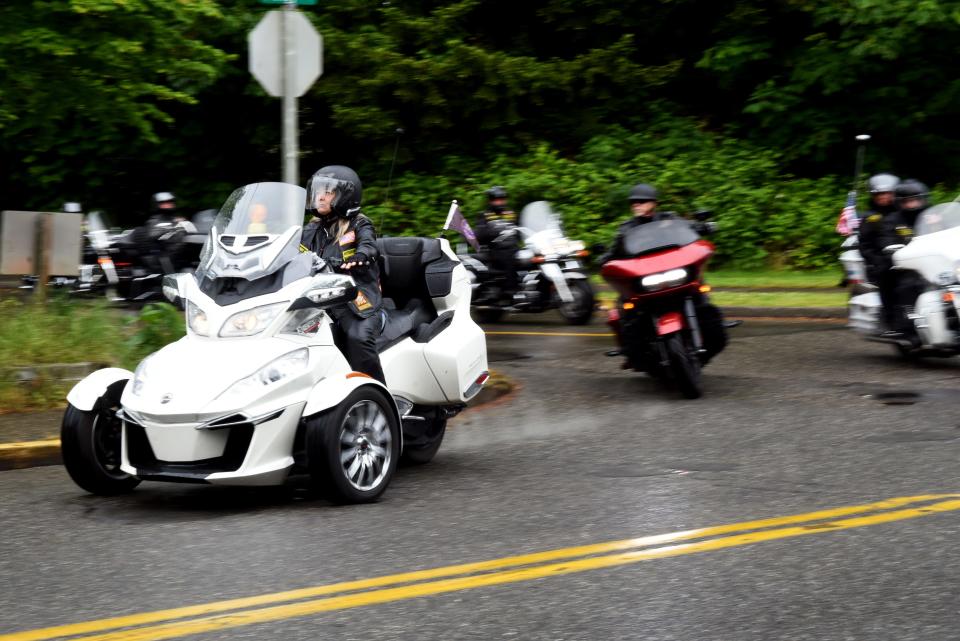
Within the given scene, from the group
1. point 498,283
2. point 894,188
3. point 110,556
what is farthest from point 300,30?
point 498,283

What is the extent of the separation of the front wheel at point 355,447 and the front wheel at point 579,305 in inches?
→ 412

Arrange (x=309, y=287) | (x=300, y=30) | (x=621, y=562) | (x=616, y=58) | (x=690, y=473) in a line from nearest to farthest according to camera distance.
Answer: (x=621, y=562)
(x=309, y=287)
(x=690, y=473)
(x=300, y=30)
(x=616, y=58)

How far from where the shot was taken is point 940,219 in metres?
12.9

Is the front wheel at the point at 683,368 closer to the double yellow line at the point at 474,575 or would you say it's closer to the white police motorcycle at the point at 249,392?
the white police motorcycle at the point at 249,392

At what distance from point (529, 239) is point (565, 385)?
6.27 meters

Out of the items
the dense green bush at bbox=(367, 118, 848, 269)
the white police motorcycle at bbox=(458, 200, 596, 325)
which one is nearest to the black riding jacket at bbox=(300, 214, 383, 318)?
the white police motorcycle at bbox=(458, 200, 596, 325)

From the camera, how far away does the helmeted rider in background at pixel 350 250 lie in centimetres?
822

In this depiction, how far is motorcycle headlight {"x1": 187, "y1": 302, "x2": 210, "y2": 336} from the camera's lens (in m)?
7.64

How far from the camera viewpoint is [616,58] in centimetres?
2794

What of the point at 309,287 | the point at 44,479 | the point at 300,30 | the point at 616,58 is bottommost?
the point at 44,479

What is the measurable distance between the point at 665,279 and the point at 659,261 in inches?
7.3

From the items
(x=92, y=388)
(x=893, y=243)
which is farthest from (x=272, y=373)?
(x=893, y=243)

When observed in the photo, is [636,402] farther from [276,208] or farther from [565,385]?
[276,208]

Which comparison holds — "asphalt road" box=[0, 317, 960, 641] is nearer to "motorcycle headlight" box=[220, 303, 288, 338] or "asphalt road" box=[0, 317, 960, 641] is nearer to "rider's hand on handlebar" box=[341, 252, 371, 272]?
"motorcycle headlight" box=[220, 303, 288, 338]
